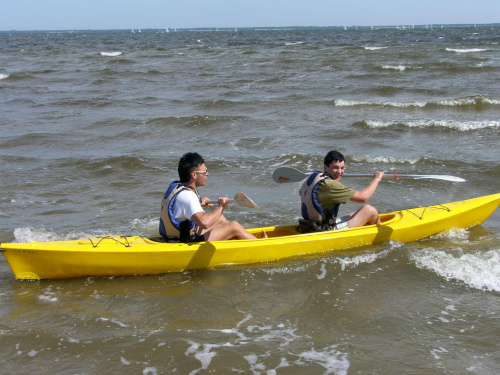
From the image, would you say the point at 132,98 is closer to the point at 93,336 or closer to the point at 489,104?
the point at 489,104

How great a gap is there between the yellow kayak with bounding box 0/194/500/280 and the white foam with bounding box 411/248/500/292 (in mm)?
513

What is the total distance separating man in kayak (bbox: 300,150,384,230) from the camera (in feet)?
17.2

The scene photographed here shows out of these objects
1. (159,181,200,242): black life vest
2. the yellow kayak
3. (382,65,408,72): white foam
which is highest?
(382,65,408,72): white foam

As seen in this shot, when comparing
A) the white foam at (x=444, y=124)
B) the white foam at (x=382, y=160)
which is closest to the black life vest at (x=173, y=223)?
the white foam at (x=382, y=160)

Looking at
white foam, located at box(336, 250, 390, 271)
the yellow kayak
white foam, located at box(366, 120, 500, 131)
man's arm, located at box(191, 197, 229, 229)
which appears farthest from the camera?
white foam, located at box(366, 120, 500, 131)

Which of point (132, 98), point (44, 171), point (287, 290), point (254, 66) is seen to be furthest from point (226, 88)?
point (287, 290)

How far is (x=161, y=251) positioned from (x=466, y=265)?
9.59 feet

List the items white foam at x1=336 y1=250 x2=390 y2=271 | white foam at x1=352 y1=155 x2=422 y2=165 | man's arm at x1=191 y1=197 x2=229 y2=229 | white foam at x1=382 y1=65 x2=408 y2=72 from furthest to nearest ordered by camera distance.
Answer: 1. white foam at x1=382 y1=65 x2=408 y2=72
2. white foam at x1=352 y1=155 x2=422 y2=165
3. white foam at x1=336 y1=250 x2=390 y2=271
4. man's arm at x1=191 y1=197 x2=229 y2=229

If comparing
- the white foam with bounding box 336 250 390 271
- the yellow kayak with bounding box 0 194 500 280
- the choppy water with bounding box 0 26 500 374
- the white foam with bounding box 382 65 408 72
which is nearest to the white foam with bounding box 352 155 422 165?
the choppy water with bounding box 0 26 500 374

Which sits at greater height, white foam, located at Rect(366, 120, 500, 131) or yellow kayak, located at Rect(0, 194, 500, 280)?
white foam, located at Rect(366, 120, 500, 131)

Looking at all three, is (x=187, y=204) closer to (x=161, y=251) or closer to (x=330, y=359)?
(x=161, y=251)

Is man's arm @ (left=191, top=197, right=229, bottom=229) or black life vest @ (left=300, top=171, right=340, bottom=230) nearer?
man's arm @ (left=191, top=197, right=229, bottom=229)

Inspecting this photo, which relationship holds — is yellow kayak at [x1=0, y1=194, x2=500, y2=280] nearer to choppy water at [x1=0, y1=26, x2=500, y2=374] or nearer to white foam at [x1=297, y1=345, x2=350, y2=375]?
choppy water at [x1=0, y1=26, x2=500, y2=374]

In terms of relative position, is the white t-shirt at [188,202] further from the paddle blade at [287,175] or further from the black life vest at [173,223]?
the paddle blade at [287,175]
